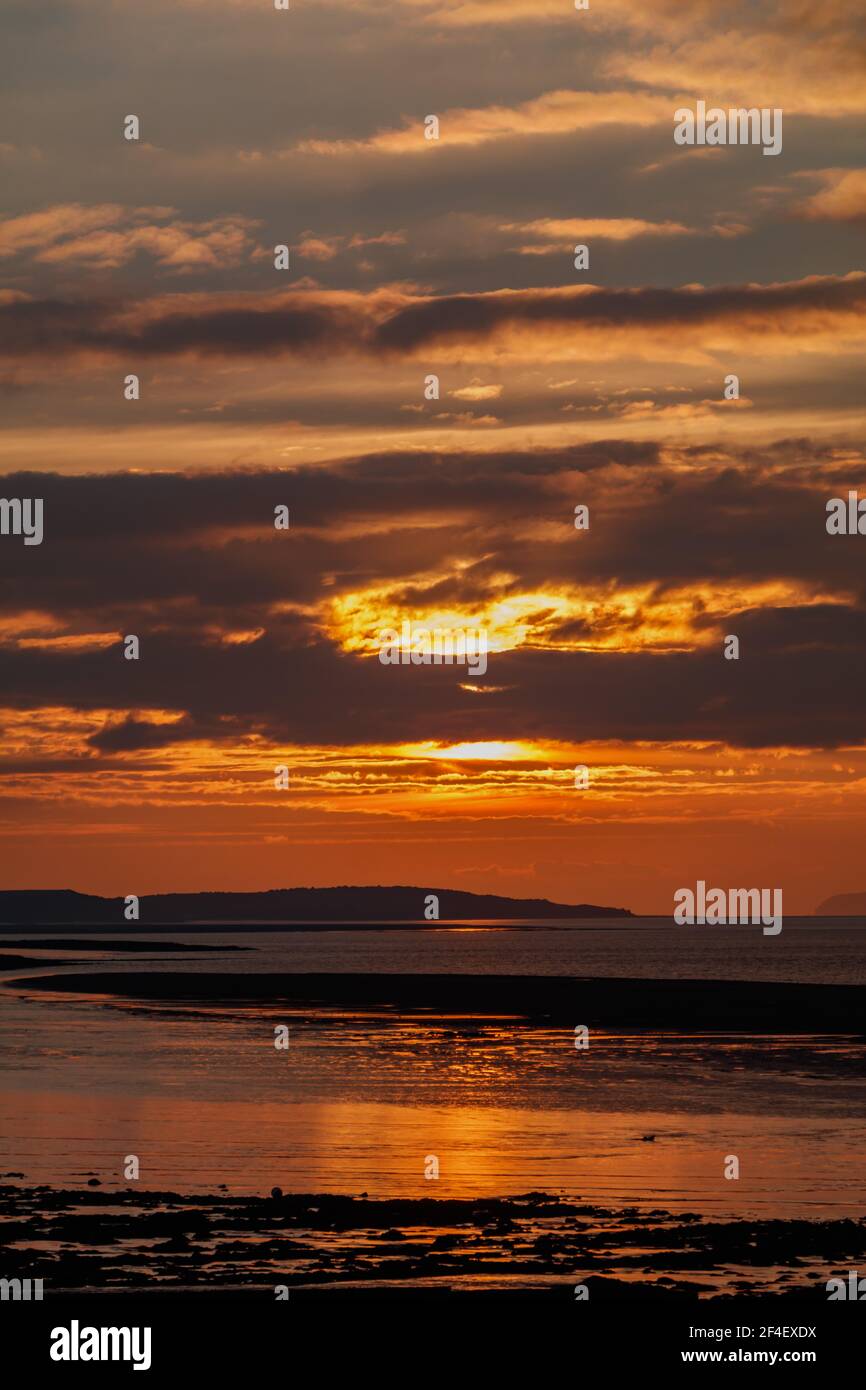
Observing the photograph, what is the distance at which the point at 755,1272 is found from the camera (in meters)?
26.8

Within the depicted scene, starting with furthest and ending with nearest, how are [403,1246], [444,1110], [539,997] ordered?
[539,997], [444,1110], [403,1246]

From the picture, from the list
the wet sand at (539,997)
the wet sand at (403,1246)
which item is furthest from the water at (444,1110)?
the wet sand at (539,997)

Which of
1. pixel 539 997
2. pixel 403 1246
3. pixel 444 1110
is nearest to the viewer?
pixel 403 1246

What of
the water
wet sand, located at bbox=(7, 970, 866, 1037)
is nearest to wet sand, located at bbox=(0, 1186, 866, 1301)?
the water

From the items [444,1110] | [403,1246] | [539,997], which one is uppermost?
[539,997]

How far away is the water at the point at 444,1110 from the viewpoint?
35.9 metres

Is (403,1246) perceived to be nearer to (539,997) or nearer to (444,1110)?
(444,1110)

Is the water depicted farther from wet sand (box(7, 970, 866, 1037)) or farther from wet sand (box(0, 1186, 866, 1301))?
wet sand (box(7, 970, 866, 1037))

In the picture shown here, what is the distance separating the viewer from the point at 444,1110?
159 ft

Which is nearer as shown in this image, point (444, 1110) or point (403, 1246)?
point (403, 1246)

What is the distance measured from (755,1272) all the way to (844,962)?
532 ft

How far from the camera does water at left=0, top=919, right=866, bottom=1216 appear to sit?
118ft

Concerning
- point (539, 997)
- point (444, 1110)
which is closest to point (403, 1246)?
point (444, 1110)
